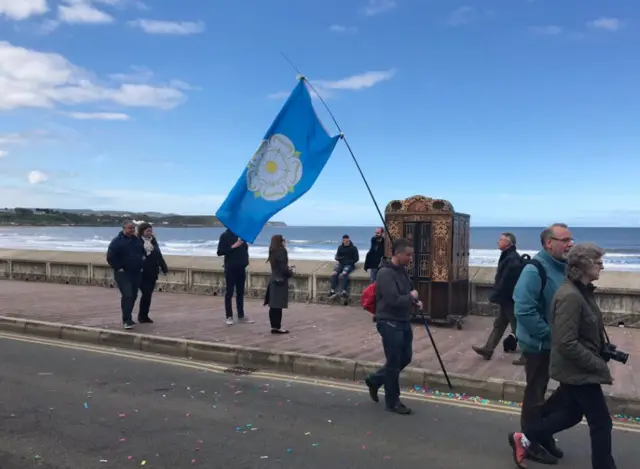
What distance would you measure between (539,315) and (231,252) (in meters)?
6.61

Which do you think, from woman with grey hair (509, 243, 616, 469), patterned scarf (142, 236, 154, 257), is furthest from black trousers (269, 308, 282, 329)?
woman with grey hair (509, 243, 616, 469)

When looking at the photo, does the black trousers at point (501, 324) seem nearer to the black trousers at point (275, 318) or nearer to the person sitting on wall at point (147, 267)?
the black trousers at point (275, 318)

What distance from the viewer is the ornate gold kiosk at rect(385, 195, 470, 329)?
10359 mm

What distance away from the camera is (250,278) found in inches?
552

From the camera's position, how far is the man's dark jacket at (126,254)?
9.53 metres

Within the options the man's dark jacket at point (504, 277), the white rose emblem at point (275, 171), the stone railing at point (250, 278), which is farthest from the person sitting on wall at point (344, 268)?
the white rose emblem at point (275, 171)

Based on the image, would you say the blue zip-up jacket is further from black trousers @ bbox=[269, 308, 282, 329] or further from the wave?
the wave

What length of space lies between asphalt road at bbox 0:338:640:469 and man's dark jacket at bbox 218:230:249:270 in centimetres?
338

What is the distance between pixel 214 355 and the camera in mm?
8031

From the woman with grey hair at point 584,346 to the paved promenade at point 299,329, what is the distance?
247cm

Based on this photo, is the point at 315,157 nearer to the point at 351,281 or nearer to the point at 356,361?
the point at 356,361

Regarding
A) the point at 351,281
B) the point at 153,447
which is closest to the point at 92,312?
the point at 351,281

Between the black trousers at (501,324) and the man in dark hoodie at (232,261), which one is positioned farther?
the man in dark hoodie at (232,261)

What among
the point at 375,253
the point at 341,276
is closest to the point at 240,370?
the point at 375,253
